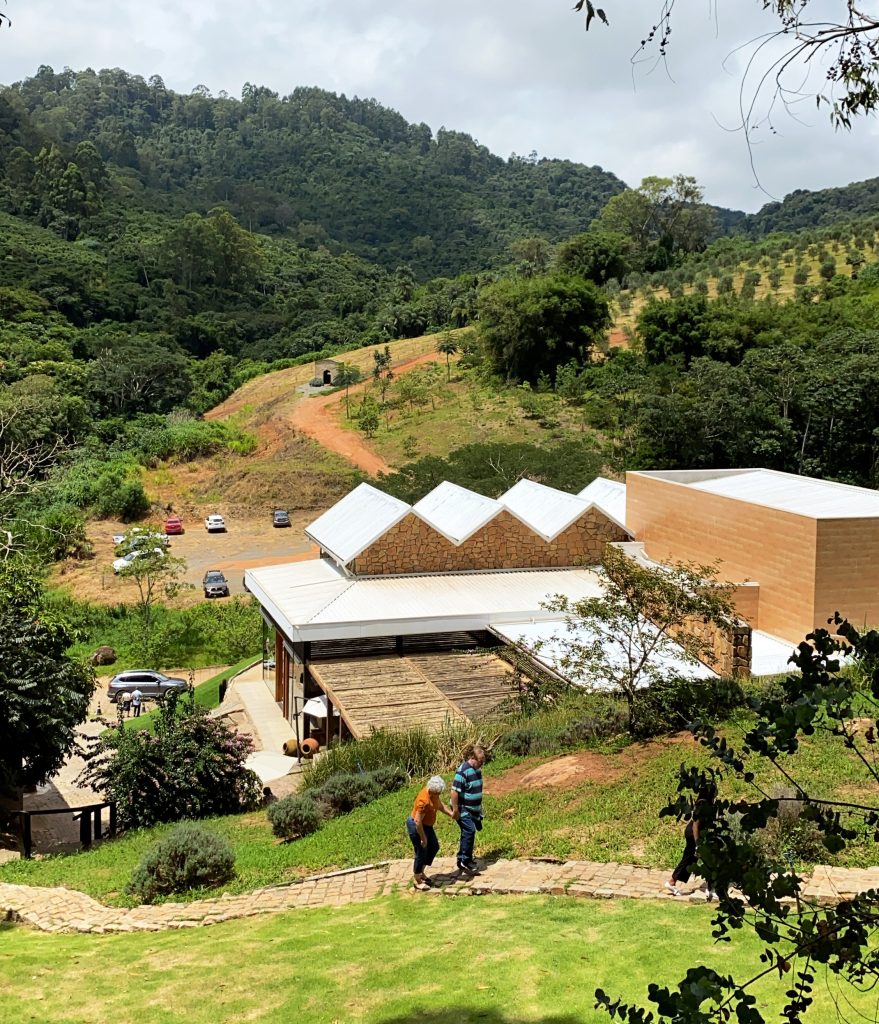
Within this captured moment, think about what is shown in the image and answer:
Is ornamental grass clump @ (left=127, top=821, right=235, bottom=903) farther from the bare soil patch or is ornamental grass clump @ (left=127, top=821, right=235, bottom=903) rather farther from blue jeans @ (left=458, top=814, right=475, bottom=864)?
the bare soil patch

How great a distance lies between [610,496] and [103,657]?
53.5ft

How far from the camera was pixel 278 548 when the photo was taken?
4309 cm

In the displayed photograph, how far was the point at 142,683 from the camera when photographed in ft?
85.8

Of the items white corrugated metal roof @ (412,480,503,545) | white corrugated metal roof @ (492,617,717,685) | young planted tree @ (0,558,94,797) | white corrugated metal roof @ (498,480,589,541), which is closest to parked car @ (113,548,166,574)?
white corrugated metal roof @ (412,480,503,545)

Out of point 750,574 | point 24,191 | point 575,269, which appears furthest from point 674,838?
point 24,191

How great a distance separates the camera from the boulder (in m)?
29.9

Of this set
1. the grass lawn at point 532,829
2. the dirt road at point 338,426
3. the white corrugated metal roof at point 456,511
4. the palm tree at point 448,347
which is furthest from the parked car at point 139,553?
the palm tree at point 448,347

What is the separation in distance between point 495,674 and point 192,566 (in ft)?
85.4

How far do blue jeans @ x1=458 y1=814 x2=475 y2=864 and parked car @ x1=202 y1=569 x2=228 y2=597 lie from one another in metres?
28.2

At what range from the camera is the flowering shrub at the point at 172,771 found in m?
12.8

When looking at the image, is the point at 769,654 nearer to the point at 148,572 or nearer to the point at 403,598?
the point at 403,598

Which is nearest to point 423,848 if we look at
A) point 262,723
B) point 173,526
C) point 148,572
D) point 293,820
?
point 293,820

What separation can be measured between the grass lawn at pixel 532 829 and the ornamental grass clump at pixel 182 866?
0.62 ft

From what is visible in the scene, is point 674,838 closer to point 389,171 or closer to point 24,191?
point 24,191
